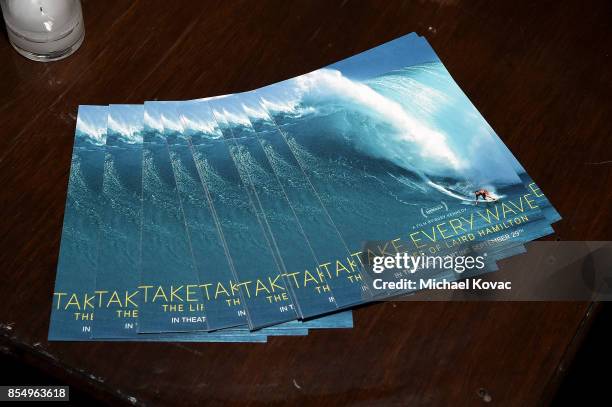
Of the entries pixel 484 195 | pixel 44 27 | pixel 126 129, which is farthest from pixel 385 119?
pixel 44 27

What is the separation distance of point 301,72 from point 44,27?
30 centimetres

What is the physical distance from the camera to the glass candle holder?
943mm

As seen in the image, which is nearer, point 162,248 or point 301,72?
point 162,248

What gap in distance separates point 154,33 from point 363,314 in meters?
0.46

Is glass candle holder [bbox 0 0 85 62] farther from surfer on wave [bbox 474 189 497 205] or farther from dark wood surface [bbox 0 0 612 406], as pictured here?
surfer on wave [bbox 474 189 497 205]

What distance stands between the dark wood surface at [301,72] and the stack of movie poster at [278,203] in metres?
0.02

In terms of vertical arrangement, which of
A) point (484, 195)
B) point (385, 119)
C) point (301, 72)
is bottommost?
point (484, 195)

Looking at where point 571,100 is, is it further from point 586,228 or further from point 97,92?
point 97,92

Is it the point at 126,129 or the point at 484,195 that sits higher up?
the point at 126,129

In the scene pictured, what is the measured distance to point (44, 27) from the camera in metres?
0.96

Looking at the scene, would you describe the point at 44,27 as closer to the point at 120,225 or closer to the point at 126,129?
the point at 126,129

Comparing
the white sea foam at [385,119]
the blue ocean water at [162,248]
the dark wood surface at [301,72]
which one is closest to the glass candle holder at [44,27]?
the dark wood surface at [301,72]

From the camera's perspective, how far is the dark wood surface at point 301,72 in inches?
32.2

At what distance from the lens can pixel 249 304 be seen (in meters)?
0.84
